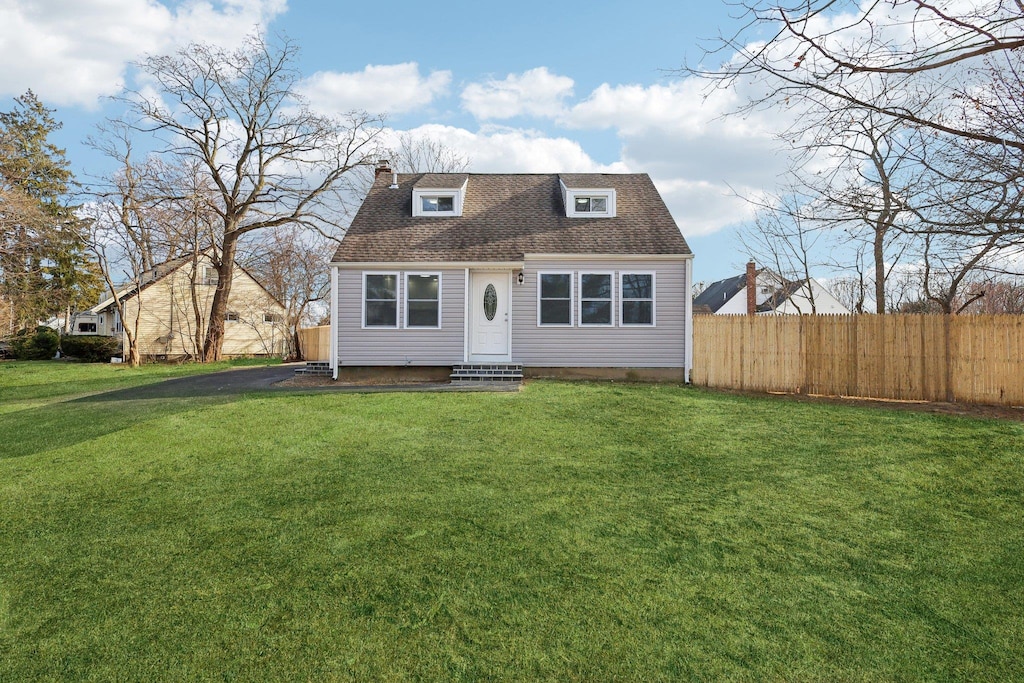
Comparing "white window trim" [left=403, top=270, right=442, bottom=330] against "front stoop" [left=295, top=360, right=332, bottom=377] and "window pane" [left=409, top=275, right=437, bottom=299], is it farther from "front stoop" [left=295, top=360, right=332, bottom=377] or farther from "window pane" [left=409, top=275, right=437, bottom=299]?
"front stoop" [left=295, top=360, right=332, bottom=377]

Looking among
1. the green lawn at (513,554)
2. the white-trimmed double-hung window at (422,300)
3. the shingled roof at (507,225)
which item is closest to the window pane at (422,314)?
the white-trimmed double-hung window at (422,300)

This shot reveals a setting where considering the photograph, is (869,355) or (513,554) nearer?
(513,554)

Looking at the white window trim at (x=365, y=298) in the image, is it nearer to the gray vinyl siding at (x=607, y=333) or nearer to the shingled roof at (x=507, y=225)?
the shingled roof at (x=507, y=225)

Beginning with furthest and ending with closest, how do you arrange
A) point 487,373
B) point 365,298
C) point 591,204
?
1. point 591,204
2. point 365,298
3. point 487,373

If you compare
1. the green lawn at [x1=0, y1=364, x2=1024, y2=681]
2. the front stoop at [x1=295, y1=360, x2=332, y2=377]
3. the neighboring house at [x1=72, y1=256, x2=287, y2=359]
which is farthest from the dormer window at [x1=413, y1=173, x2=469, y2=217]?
the neighboring house at [x1=72, y1=256, x2=287, y2=359]

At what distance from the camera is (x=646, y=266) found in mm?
13156

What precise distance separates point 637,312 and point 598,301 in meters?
1.04

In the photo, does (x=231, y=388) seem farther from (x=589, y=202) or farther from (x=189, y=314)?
(x=189, y=314)

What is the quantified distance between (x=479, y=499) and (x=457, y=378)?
7.50m

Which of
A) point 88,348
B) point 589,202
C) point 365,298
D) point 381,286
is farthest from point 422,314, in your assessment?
point 88,348

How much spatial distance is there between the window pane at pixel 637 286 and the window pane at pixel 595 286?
0.43 m

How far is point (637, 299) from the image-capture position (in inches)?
518

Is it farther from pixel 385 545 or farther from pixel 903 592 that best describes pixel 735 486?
pixel 385 545

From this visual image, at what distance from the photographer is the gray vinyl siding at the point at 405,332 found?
13.2 meters
